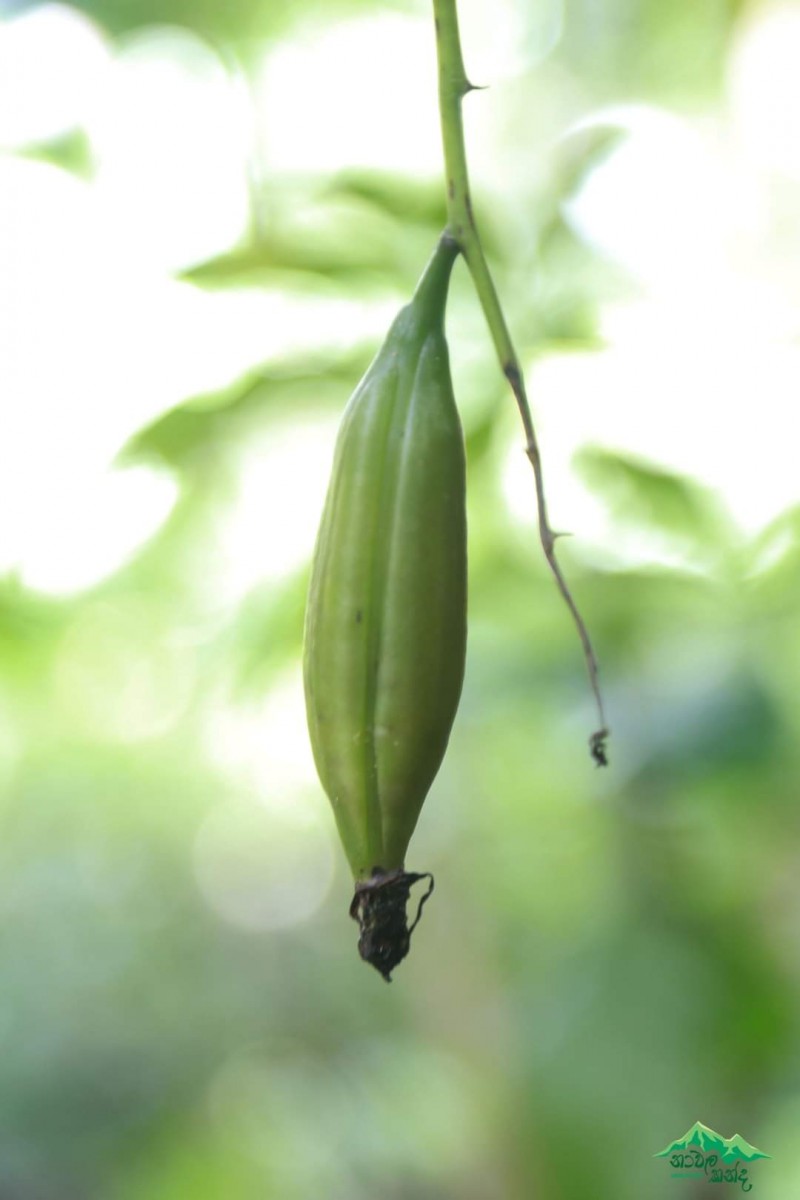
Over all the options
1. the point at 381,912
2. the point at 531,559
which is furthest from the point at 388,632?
the point at 531,559

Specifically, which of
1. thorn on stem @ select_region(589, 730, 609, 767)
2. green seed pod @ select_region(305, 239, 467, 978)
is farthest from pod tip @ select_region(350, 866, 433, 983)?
thorn on stem @ select_region(589, 730, 609, 767)

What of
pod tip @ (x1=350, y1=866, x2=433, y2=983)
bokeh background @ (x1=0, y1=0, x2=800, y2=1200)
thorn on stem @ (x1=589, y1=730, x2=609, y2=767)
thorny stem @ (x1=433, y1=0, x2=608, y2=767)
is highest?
bokeh background @ (x1=0, y1=0, x2=800, y2=1200)

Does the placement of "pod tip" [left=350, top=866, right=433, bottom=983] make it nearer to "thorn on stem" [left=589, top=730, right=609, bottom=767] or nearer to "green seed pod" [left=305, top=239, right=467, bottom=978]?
"green seed pod" [left=305, top=239, right=467, bottom=978]

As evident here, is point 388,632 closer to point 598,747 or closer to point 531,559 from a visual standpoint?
point 598,747

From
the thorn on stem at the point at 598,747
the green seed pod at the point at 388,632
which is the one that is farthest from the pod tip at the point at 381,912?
the thorn on stem at the point at 598,747

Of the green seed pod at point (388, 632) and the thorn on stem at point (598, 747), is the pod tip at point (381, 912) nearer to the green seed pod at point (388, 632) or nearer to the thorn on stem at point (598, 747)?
the green seed pod at point (388, 632)

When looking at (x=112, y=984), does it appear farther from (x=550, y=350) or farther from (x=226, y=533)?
(x=550, y=350)

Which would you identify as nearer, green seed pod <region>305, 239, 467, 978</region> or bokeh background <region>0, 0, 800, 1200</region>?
green seed pod <region>305, 239, 467, 978</region>

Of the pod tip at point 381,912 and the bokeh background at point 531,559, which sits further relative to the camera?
the bokeh background at point 531,559
